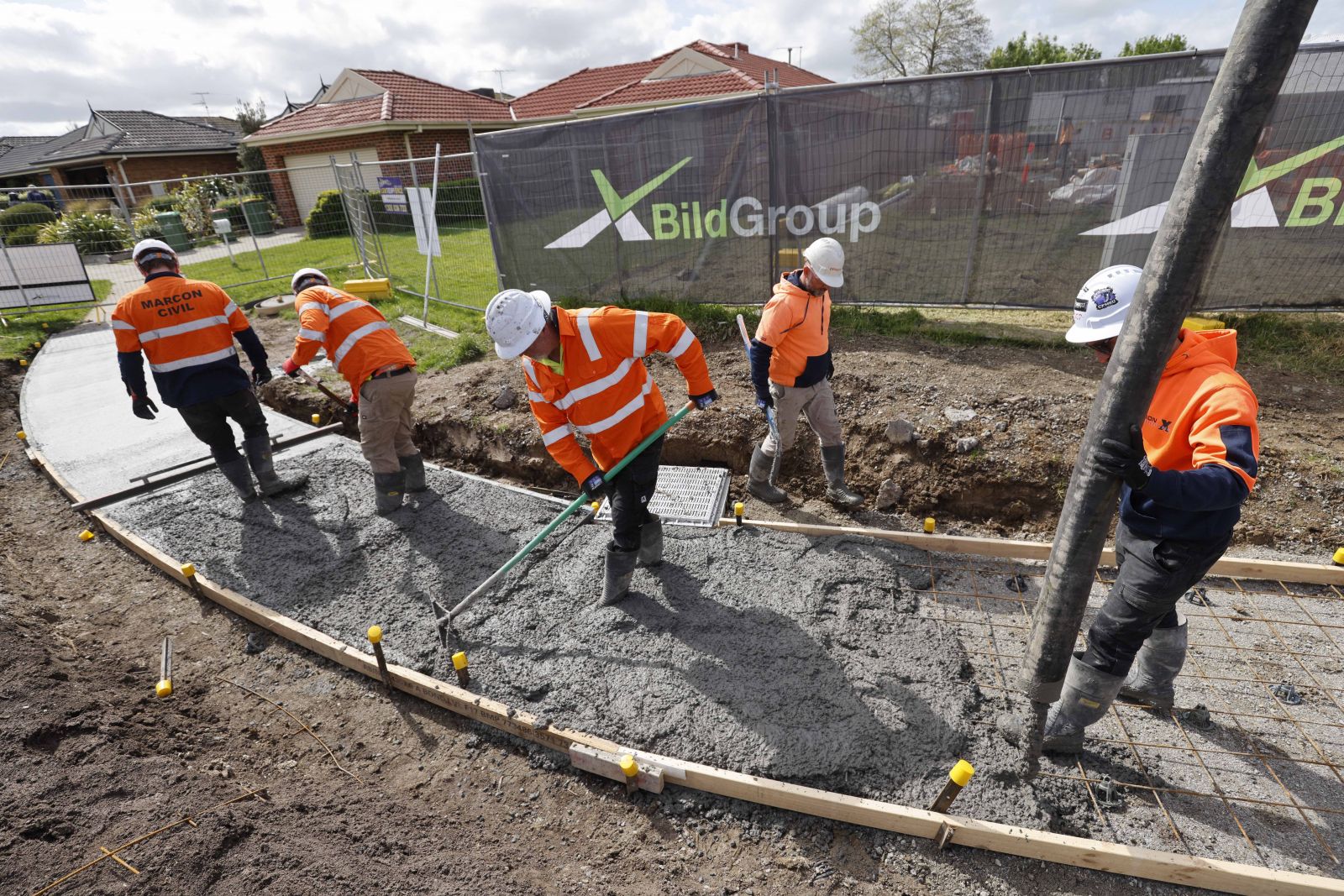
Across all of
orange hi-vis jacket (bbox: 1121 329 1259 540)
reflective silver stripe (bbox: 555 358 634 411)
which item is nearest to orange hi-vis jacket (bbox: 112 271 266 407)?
reflective silver stripe (bbox: 555 358 634 411)

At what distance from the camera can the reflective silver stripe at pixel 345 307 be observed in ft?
15.2

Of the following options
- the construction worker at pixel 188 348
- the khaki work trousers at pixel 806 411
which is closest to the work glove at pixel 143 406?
the construction worker at pixel 188 348

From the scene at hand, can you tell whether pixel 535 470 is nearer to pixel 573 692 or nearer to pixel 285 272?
pixel 573 692

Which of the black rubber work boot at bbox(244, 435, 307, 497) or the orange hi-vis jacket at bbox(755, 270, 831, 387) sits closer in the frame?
the orange hi-vis jacket at bbox(755, 270, 831, 387)

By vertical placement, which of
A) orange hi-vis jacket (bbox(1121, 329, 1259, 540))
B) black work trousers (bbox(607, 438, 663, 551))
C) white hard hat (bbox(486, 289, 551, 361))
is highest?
white hard hat (bbox(486, 289, 551, 361))

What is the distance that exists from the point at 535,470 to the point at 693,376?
2.75 m

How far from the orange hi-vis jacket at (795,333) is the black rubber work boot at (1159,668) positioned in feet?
7.87

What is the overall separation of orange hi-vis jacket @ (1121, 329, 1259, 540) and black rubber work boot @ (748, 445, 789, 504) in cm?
261

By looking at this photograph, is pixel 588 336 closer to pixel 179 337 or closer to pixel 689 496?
pixel 689 496

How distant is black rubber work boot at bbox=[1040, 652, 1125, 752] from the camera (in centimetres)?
273

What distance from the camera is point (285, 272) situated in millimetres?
13242

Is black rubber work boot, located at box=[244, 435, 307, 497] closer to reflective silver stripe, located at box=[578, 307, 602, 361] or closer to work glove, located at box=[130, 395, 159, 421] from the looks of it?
work glove, located at box=[130, 395, 159, 421]

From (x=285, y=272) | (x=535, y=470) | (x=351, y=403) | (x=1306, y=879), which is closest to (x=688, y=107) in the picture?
(x=535, y=470)

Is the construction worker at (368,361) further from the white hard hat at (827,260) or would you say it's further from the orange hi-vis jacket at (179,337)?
the white hard hat at (827,260)
